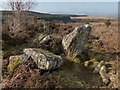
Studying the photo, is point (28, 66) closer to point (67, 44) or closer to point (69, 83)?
point (69, 83)

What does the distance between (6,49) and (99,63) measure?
5.24m

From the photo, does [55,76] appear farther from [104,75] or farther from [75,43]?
[75,43]

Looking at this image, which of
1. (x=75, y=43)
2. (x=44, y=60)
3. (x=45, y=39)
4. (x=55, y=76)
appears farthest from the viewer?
(x=45, y=39)

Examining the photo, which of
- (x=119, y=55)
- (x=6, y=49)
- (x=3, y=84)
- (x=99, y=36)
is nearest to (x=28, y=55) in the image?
(x=3, y=84)

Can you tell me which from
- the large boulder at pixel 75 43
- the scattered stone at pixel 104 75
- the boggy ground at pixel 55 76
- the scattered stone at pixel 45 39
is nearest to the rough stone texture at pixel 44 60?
the boggy ground at pixel 55 76

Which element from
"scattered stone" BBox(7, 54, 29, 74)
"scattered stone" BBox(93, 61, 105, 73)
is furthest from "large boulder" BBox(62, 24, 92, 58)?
"scattered stone" BBox(7, 54, 29, 74)

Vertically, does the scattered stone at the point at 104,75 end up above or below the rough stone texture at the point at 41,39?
below

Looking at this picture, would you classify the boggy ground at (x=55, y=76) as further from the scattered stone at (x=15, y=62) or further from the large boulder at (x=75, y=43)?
the large boulder at (x=75, y=43)

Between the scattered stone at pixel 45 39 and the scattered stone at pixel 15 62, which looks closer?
the scattered stone at pixel 15 62

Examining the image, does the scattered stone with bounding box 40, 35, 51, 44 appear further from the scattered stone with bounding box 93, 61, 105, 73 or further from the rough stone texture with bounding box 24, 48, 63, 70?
the scattered stone with bounding box 93, 61, 105, 73

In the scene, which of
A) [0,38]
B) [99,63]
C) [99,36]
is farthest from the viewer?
[99,36]

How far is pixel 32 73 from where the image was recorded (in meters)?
11.7

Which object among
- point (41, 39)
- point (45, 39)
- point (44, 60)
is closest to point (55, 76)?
point (44, 60)

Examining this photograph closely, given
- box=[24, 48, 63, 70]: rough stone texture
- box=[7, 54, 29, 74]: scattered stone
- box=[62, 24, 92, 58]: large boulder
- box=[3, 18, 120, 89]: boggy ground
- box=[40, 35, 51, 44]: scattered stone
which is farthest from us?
box=[40, 35, 51, 44]: scattered stone
